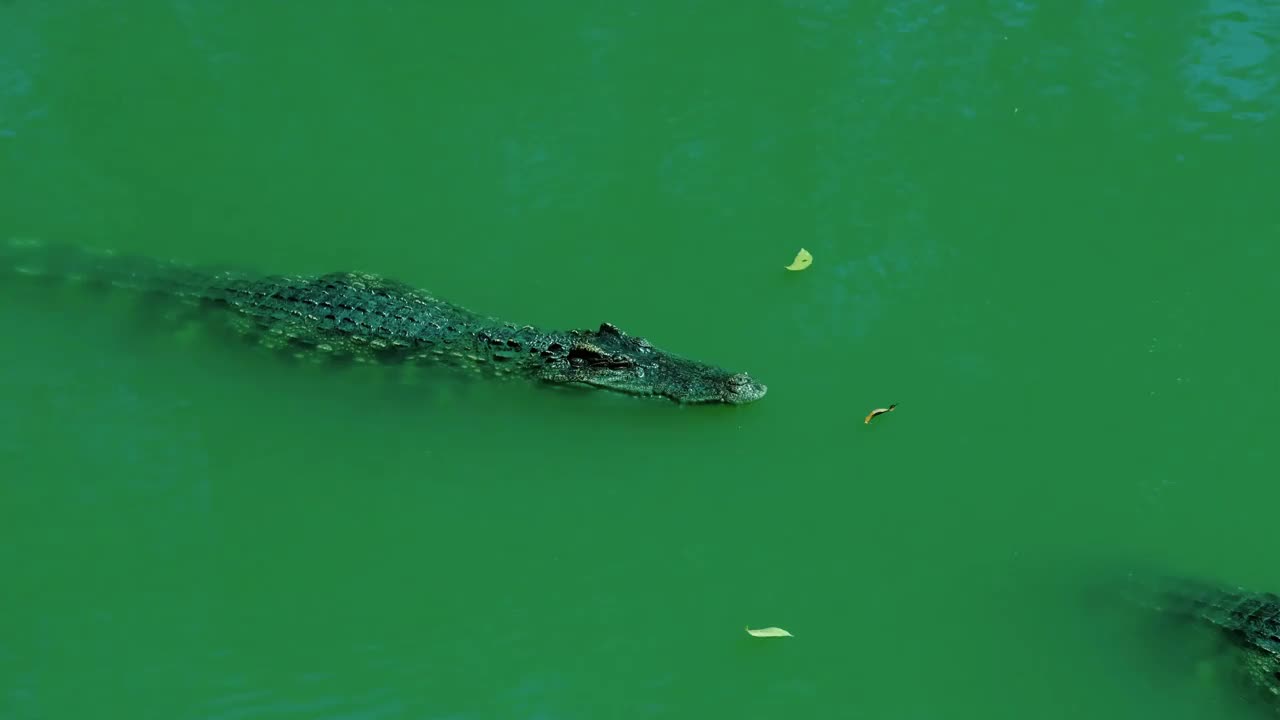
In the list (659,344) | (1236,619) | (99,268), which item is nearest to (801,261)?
(659,344)

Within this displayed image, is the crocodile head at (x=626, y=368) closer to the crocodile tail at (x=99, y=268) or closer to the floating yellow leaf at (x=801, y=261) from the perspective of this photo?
the floating yellow leaf at (x=801, y=261)

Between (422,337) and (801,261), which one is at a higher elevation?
(801,261)

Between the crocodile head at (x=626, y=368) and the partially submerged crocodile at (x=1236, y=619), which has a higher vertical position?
the crocodile head at (x=626, y=368)

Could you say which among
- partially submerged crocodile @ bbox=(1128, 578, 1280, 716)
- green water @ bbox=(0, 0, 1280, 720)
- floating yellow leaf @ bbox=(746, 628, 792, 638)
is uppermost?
green water @ bbox=(0, 0, 1280, 720)

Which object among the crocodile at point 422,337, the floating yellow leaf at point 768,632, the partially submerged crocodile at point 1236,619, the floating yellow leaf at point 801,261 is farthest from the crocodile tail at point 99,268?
the partially submerged crocodile at point 1236,619

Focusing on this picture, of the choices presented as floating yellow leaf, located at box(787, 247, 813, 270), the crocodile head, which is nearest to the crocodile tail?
the crocodile head

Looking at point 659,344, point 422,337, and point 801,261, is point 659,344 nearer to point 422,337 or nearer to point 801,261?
point 801,261

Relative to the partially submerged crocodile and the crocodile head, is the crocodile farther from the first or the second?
the partially submerged crocodile
